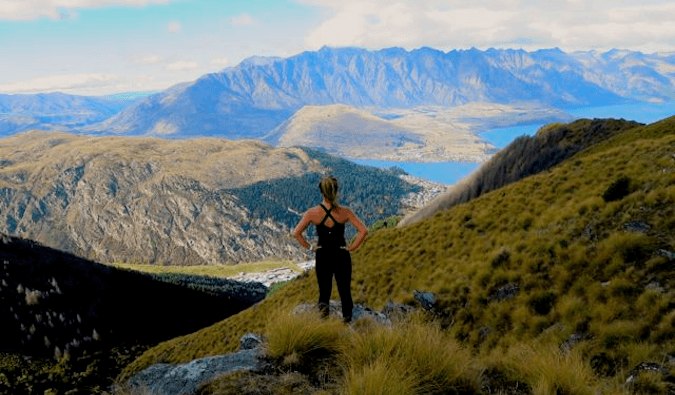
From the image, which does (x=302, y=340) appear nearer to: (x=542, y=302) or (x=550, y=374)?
(x=550, y=374)

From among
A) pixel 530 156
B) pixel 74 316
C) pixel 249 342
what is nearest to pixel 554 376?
pixel 249 342

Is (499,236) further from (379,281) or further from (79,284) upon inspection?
(79,284)

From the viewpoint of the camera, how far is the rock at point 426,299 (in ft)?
56.7

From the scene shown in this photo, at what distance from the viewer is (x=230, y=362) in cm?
809

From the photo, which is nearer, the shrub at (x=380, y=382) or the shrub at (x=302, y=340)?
the shrub at (x=380, y=382)

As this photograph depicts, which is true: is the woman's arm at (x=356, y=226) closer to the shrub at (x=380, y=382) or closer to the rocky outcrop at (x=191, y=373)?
the rocky outcrop at (x=191, y=373)

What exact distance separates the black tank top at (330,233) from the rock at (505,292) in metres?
7.74

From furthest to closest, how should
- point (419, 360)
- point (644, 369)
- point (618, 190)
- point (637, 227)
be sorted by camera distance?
point (618, 190)
point (637, 227)
point (644, 369)
point (419, 360)

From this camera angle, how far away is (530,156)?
51031 mm

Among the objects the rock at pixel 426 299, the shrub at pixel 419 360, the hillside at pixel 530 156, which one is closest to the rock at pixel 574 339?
the shrub at pixel 419 360

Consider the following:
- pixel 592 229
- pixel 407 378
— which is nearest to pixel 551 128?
pixel 592 229

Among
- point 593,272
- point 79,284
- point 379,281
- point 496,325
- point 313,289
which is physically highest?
point 593,272

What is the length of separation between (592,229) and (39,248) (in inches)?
6795

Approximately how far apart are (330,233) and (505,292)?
8445mm
